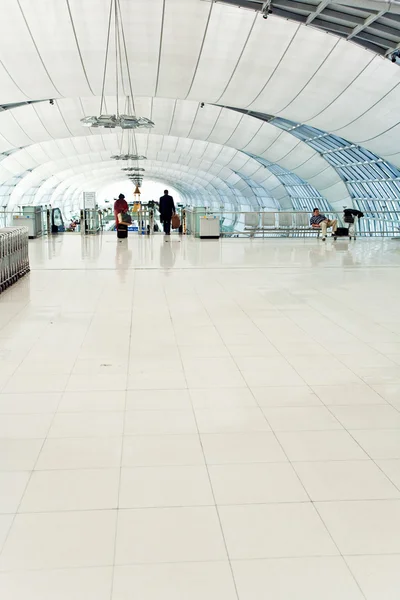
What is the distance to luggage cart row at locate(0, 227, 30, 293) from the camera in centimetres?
1097

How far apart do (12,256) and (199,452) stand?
861cm

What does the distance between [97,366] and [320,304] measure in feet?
15.2

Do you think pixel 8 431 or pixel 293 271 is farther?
pixel 293 271

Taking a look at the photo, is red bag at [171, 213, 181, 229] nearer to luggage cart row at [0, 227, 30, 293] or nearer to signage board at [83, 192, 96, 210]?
signage board at [83, 192, 96, 210]

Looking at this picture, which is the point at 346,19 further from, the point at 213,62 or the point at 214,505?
the point at 214,505

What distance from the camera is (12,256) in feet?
38.7

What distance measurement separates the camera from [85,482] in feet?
12.2

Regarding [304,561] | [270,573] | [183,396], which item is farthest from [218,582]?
[183,396]

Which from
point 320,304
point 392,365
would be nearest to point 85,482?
point 392,365

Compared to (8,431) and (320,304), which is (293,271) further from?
(8,431)

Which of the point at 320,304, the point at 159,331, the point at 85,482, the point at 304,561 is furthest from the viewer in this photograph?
the point at 320,304

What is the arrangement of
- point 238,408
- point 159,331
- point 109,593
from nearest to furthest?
point 109,593, point 238,408, point 159,331

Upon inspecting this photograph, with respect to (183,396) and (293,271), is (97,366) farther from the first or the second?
(293,271)

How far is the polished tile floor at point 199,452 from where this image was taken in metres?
2.85
